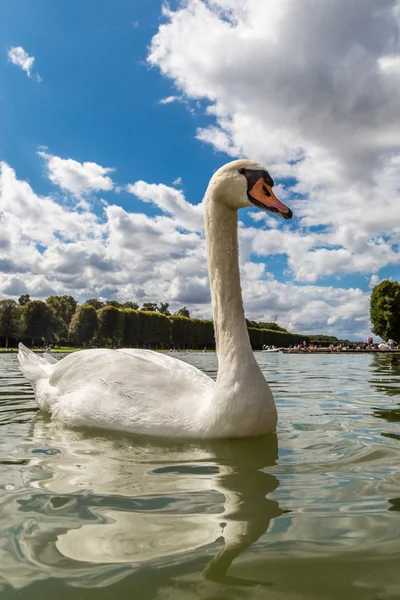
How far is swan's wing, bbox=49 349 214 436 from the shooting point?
4734 millimetres

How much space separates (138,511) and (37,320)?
3535 inches

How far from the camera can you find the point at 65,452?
169 inches

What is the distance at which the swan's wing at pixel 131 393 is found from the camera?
15.5 feet

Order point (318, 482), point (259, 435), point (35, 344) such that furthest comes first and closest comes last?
point (35, 344) → point (259, 435) → point (318, 482)

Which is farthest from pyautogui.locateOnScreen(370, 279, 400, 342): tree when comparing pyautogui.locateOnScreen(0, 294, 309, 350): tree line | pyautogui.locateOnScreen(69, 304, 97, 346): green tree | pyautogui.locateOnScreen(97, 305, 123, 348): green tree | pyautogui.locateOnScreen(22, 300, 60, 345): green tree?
pyautogui.locateOnScreen(22, 300, 60, 345): green tree

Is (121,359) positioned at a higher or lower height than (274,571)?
higher

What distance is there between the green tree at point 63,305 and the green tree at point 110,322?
38.9 meters

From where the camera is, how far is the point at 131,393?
5113mm

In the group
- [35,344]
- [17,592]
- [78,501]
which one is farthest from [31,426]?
[35,344]

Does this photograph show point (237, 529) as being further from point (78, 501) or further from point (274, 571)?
point (78, 501)

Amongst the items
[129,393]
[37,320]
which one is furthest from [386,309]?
[129,393]

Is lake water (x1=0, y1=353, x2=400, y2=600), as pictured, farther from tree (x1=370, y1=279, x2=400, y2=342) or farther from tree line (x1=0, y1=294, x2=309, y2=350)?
tree line (x1=0, y1=294, x2=309, y2=350)

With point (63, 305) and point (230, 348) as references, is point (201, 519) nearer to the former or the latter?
point (230, 348)

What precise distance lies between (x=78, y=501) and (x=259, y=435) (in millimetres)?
2067
